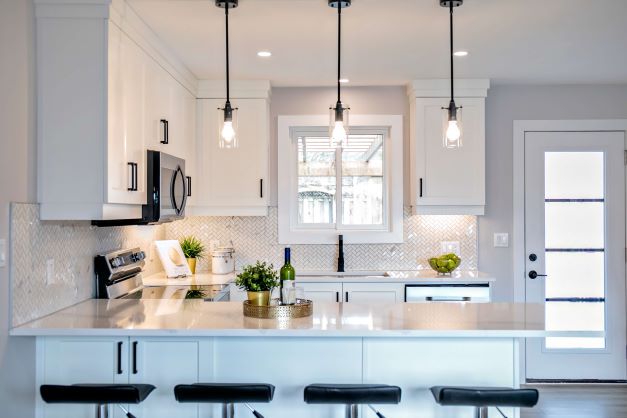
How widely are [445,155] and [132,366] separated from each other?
288cm

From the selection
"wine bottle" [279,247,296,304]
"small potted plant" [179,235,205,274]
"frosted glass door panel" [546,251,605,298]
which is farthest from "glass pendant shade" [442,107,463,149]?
"small potted plant" [179,235,205,274]

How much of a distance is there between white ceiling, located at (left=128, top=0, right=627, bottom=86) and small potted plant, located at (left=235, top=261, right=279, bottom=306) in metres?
1.31

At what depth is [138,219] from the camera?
333 cm

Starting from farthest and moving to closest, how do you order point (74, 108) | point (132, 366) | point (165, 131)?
1. point (165, 131)
2. point (74, 108)
3. point (132, 366)

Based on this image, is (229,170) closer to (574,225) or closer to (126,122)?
(126,122)

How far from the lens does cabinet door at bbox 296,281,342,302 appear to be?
443 cm

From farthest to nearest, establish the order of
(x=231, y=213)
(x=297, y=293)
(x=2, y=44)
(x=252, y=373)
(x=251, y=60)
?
1. (x=231, y=213)
2. (x=251, y=60)
3. (x=297, y=293)
4. (x=252, y=373)
5. (x=2, y=44)

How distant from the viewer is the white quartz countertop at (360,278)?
4.23 m

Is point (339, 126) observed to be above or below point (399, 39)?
below

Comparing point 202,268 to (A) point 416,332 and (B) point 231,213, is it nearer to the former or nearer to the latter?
(B) point 231,213

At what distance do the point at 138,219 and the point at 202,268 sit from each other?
162cm

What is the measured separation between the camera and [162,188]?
11.2 ft

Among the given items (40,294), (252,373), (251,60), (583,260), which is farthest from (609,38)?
(40,294)

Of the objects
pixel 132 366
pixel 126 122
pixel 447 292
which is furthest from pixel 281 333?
pixel 447 292
